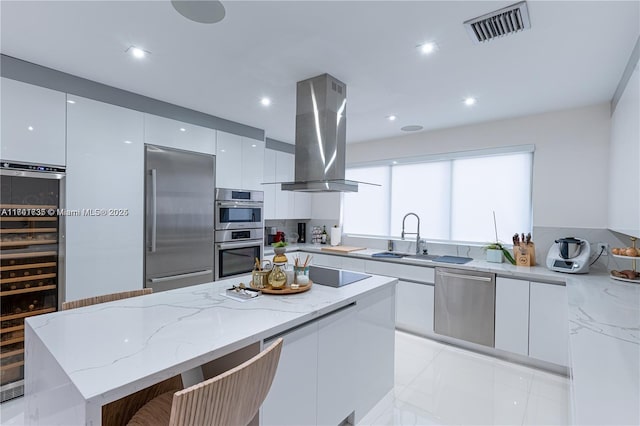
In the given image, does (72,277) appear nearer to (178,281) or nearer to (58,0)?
(178,281)

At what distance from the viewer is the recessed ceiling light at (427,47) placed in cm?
191

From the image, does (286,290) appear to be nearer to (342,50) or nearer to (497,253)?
(342,50)

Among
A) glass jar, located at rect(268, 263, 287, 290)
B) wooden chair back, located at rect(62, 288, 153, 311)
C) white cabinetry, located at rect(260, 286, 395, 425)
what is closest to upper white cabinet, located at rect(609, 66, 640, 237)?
white cabinetry, located at rect(260, 286, 395, 425)

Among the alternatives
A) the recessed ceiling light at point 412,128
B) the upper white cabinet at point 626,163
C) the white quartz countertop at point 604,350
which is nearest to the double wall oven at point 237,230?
the recessed ceiling light at point 412,128

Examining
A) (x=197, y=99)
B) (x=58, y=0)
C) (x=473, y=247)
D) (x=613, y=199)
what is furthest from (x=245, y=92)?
(x=613, y=199)

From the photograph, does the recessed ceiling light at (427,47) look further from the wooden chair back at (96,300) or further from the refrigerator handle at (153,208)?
the refrigerator handle at (153,208)

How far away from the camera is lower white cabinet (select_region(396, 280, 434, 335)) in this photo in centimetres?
337

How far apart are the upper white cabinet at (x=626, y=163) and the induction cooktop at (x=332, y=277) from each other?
5.24 feet

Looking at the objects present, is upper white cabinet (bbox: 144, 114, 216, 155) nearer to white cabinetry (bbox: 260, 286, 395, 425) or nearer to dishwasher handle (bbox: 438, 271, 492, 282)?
white cabinetry (bbox: 260, 286, 395, 425)

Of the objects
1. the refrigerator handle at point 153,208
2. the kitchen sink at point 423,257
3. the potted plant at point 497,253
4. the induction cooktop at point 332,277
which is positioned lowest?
the kitchen sink at point 423,257

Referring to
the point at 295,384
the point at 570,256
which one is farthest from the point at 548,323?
the point at 295,384

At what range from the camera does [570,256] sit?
2.82 meters

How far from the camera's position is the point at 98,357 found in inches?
41.4

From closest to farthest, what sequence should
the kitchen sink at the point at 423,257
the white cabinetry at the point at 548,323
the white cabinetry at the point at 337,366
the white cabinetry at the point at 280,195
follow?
the white cabinetry at the point at 337,366, the white cabinetry at the point at 548,323, the kitchen sink at the point at 423,257, the white cabinetry at the point at 280,195
